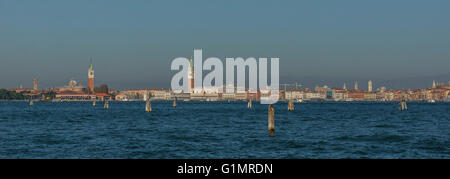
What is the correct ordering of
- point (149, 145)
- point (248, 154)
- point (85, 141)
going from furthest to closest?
point (85, 141) < point (149, 145) < point (248, 154)

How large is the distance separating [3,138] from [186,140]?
32.9 ft

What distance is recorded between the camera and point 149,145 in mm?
26578
